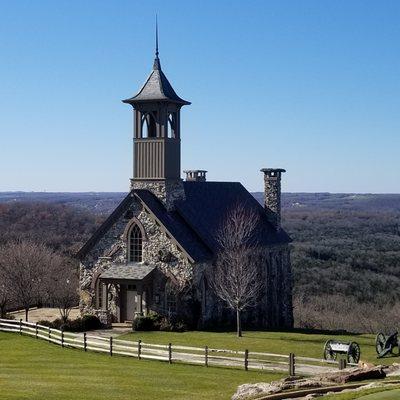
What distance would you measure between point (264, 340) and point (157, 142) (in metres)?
12.1

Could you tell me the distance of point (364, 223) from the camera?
Answer: 16562cm

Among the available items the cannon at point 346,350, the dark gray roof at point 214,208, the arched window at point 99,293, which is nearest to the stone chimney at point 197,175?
the dark gray roof at point 214,208

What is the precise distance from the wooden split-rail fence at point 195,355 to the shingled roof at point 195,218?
7.59 metres

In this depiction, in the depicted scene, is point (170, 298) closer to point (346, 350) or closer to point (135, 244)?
point (135, 244)

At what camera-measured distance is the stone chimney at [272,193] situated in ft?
157

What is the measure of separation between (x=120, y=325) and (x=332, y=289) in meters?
43.3

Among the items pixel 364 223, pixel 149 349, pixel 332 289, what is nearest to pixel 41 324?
pixel 149 349

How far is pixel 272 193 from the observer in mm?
48406

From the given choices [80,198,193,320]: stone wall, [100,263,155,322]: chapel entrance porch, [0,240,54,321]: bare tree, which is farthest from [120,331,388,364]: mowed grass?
[0,240,54,321]: bare tree

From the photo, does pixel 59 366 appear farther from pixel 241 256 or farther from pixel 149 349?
pixel 241 256

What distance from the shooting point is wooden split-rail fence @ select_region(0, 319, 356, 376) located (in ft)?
83.5

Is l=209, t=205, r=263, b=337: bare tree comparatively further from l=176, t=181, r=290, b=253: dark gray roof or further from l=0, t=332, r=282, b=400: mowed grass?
l=0, t=332, r=282, b=400: mowed grass

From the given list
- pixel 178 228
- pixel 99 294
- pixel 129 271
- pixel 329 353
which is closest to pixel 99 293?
pixel 99 294

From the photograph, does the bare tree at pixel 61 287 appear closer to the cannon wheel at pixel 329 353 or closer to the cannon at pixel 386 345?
the cannon wheel at pixel 329 353
